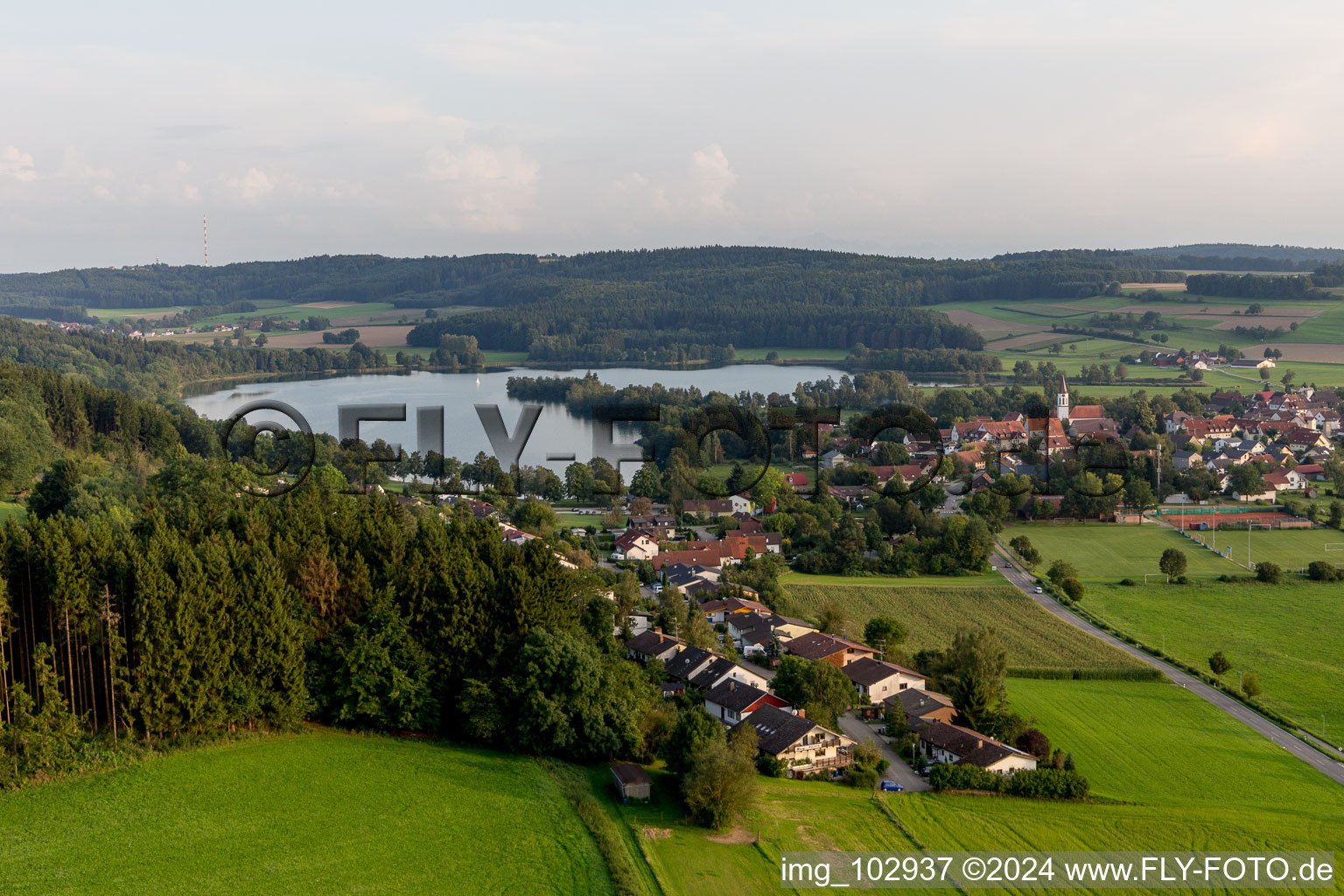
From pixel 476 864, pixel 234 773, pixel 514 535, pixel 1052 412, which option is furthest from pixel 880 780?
pixel 1052 412

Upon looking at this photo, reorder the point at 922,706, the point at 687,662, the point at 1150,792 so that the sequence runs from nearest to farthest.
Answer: the point at 1150,792, the point at 922,706, the point at 687,662

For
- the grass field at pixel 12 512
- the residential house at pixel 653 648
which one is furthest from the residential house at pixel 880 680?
the grass field at pixel 12 512

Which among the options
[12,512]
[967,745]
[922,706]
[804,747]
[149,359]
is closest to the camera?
[804,747]

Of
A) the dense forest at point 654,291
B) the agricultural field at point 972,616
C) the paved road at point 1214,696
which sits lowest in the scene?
the paved road at point 1214,696

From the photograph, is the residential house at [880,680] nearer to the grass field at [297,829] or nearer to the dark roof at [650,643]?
the dark roof at [650,643]

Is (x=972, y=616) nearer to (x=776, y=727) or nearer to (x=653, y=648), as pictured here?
(x=653, y=648)

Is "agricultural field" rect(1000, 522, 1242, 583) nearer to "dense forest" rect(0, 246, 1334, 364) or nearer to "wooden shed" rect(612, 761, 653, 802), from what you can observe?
"wooden shed" rect(612, 761, 653, 802)

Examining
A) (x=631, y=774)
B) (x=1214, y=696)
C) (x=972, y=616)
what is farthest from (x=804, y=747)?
(x=972, y=616)
